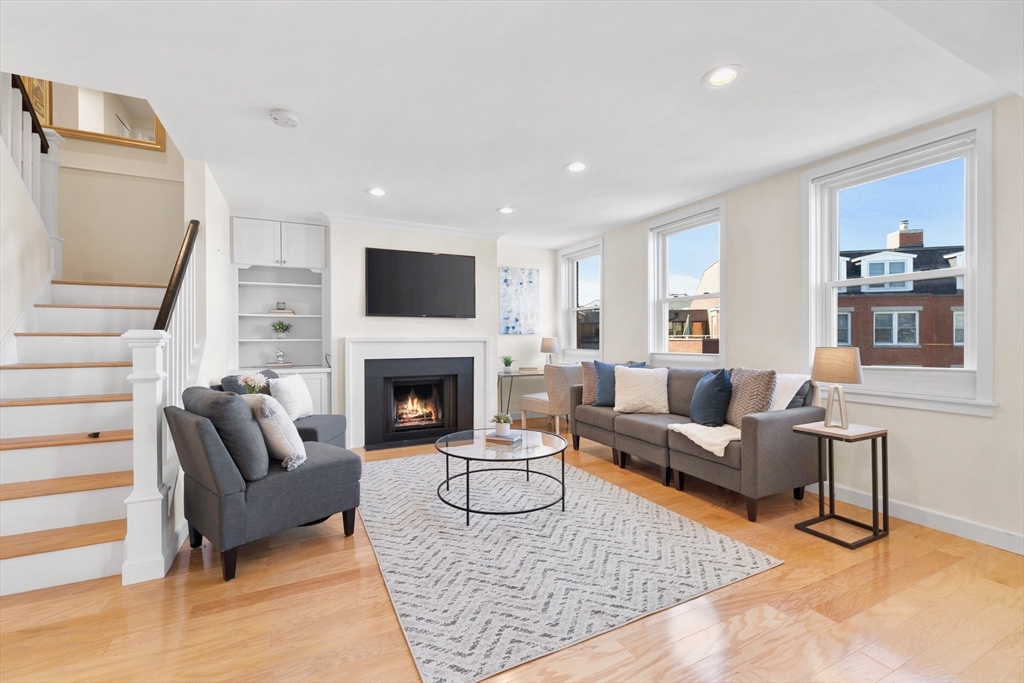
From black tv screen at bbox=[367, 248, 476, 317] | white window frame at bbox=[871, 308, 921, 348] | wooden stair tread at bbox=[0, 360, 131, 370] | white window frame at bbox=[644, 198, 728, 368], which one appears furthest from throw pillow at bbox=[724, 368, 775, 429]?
wooden stair tread at bbox=[0, 360, 131, 370]

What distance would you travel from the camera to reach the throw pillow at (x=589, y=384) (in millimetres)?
4688

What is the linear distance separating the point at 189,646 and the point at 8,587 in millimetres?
1056

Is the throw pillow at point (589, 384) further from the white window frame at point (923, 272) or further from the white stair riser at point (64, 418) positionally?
the white stair riser at point (64, 418)

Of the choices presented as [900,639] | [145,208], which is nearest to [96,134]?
[145,208]

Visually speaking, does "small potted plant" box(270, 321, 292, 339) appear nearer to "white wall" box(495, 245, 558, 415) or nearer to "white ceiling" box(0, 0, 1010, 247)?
"white ceiling" box(0, 0, 1010, 247)

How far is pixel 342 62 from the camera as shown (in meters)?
2.19

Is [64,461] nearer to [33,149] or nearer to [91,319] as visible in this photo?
[91,319]

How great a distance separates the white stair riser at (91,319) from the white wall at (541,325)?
395cm

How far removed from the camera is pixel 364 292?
5.12 metres

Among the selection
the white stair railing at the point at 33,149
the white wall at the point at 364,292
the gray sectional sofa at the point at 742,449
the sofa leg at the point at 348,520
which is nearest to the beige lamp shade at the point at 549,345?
the white wall at the point at 364,292

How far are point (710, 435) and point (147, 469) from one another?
3.24 meters

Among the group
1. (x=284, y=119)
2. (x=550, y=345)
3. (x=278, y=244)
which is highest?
(x=284, y=119)

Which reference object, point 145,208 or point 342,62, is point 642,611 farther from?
point 145,208

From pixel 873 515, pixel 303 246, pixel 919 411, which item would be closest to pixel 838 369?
pixel 919 411
